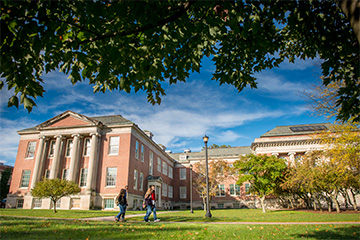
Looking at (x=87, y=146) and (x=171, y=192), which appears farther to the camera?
(x=171, y=192)

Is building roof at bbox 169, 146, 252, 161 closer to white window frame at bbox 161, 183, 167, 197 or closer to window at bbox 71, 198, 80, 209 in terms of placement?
white window frame at bbox 161, 183, 167, 197

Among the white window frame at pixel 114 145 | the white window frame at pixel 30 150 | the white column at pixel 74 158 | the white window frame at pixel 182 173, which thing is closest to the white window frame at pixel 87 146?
the white column at pixel 74 158

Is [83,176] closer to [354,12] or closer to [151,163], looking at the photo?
[151,163]

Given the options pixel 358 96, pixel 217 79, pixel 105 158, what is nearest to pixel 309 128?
pixel 105 158

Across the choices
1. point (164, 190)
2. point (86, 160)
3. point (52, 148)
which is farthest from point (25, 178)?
point (164, 190)

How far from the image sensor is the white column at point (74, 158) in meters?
26.7

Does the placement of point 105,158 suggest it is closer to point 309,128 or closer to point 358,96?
point 358,96

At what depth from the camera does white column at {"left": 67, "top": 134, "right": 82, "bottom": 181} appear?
Answer: 26.7 m

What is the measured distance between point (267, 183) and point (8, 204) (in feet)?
103

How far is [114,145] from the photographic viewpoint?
2817cm

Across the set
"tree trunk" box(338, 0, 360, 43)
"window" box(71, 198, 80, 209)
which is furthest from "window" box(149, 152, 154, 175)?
"tree trunk" box(338, 0, 360, 43)

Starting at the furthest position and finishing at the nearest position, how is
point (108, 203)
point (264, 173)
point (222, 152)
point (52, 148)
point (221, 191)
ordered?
→ point (222, 152)
point (221, 191)
point (52, 148)
point (108, 203)
point (264, 173)

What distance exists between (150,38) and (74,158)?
88.1 ft

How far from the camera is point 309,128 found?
40.3 meters
